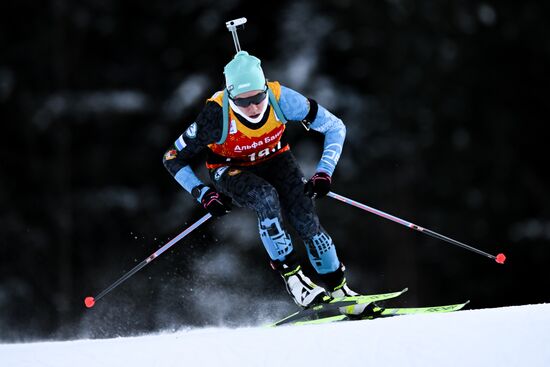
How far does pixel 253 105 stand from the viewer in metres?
5.79

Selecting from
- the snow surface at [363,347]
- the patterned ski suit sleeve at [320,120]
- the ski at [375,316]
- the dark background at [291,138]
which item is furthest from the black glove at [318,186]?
the dark background at [291,138]

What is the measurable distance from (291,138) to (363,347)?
11061 mm

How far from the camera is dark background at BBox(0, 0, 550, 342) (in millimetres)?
15664

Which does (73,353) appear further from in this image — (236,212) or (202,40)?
(202,40)

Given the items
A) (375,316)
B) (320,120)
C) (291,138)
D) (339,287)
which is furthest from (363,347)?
(291,138)

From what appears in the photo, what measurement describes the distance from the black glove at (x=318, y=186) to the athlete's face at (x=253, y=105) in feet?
1.70

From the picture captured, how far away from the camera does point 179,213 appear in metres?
16.0

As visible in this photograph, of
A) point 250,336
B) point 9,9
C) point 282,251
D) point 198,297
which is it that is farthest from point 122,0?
point 250,336

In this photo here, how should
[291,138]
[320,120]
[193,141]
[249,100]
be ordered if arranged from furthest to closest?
1. [291,138]
2. [320,120]
3. [193,141]
4. [249,100]

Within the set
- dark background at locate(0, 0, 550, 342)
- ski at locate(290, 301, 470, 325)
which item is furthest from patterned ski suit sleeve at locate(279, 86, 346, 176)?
dark background at locate(0, 0, 550, 342)

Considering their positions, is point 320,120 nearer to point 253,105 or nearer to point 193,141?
point 253,105

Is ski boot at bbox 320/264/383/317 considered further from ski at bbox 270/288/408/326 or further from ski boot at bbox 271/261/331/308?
ski boot at bbox 271/261/331/308

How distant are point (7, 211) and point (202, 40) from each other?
4.65m

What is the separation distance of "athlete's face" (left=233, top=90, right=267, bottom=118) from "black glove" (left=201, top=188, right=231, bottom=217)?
53 cm
